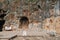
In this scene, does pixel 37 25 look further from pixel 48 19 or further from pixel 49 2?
pixel 49 2

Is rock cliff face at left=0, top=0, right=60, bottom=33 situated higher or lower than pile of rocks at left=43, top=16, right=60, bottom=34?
higher

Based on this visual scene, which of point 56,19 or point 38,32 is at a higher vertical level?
point 56,19

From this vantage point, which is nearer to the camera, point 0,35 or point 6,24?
point 0,35

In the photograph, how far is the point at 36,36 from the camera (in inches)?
145

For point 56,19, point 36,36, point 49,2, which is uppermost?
point 49,2

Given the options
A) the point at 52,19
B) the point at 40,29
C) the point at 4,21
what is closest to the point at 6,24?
the point at 4,21

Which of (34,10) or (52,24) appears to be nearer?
(52,24)

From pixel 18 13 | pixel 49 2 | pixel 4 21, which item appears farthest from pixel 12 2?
pixel 49 2

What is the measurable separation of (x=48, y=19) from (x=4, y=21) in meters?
1.21

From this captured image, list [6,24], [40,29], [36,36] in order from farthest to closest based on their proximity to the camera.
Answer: [6,24] → [40,29] → [36,36]

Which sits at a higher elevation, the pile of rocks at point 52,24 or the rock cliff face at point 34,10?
the rock cliff face at point 34,10

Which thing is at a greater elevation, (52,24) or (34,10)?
(34,10)

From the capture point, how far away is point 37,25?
4.04 metres

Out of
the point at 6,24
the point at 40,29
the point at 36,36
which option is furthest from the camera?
the point at 6,24
